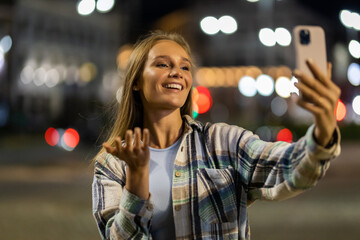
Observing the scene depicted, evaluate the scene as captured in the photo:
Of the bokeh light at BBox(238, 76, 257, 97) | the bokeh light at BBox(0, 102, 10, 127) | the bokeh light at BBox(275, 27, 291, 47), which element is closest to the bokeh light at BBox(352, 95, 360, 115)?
the bokeh light at BBox(275, 27, 291, 47)

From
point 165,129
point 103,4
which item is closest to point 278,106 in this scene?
point 103,4

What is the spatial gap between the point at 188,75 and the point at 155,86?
0.65 ft

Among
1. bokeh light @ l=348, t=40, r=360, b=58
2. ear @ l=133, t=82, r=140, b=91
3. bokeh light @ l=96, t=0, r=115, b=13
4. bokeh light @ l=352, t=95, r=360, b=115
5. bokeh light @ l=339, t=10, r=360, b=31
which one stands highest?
bokeh light @ l=339, t=10, r=360, b=31

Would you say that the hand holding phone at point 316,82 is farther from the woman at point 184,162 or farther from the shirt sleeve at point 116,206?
the shirt sleeve at point 116,206

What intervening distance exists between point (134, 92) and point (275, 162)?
1100 millimetres

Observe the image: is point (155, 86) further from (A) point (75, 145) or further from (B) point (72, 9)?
(B) point (72, 9)

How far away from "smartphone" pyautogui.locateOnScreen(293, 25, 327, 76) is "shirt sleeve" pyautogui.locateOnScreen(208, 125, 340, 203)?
0.28 metres

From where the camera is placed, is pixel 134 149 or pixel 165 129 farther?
pixel 165 129

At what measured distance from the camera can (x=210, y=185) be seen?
94.2 inches

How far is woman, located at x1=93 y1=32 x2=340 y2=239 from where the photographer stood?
2004mm

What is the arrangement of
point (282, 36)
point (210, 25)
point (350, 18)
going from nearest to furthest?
point (350, 18), point (282, 36), point (210, 25)

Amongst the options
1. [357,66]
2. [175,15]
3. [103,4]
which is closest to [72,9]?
[175,15]

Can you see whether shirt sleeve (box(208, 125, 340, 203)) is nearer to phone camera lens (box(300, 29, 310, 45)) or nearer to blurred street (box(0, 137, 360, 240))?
phone camera lens (box(300, 29, 310, 45))

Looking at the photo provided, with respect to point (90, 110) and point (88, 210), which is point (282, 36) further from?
point (90, 110)
